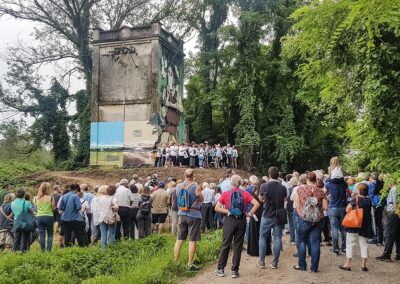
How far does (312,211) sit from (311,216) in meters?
0.10

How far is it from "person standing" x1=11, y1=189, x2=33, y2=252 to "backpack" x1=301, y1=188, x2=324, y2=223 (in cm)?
→ 629

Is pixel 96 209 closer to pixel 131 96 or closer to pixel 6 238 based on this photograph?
pixel 6 238

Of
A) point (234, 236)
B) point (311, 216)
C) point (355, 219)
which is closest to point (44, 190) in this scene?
point (234, 236)

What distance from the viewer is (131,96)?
1148 inches

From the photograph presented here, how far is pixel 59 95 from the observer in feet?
112

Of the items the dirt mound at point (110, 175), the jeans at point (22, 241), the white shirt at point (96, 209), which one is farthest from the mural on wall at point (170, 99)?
the jeans at point (22, 241)

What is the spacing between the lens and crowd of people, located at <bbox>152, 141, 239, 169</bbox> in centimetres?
2561

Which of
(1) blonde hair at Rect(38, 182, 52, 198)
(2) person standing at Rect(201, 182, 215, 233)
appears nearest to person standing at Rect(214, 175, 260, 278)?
(1) blonde hair at Rect(38, 182, 52, 198)

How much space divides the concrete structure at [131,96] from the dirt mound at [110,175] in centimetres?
242

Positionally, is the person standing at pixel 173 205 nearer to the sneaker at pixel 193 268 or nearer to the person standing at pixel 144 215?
the person standing at pixel 144 215

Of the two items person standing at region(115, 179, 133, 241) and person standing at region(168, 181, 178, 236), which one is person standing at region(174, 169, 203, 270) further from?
person standing at region(168, 181, 178, 236)

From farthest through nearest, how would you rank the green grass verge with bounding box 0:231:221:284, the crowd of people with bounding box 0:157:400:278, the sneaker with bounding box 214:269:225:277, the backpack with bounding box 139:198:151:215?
the backpack with bounding box 139:198:151:215, the crowd of people with bounding box 0:157:400:278, the sneaker with bounding box 214:269:225:277, the green grass verge with bounding box 0:231:221:284

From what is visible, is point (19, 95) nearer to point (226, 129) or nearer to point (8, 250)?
point (226, 129)

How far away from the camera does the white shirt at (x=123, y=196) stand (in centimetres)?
1172
